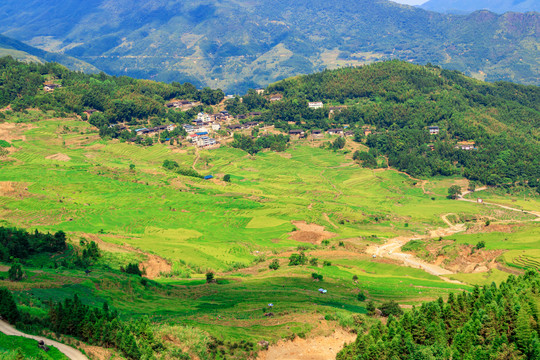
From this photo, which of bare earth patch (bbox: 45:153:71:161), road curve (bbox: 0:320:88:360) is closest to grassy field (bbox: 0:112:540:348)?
bare earth patch (bbox: 45:153:71:161)

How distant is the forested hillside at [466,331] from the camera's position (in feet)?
102

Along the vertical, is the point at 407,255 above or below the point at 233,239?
below

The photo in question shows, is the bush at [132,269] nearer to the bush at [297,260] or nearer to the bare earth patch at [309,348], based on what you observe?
the bush at [297,260]

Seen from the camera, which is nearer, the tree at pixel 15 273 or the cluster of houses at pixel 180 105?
the tree at pixel 15 273

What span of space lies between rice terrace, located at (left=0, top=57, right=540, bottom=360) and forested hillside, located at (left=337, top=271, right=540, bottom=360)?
165 cm

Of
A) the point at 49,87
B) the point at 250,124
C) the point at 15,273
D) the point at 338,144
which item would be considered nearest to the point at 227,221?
the point at 15,273

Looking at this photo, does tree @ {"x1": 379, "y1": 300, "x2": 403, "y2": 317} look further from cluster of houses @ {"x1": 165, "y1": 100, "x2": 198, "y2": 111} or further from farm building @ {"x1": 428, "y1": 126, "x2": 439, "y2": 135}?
cluster of houses @ {"x1": 165, "y1": 100, "x2": 198, "y2": 111}

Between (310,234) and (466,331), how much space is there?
151ft

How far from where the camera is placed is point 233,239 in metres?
73.5

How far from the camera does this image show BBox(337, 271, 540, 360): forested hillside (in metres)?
31.0

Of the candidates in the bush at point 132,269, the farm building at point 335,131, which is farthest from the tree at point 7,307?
the farm building at point 335,131

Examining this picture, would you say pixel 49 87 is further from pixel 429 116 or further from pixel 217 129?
pixel 429 116

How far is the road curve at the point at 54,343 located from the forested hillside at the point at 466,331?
18.3 m

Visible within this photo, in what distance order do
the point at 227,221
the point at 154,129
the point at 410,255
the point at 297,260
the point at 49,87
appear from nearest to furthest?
the point at 297,260, the point at 410,255, the point at 227,221, the point at 154,129, the point at 49,87
